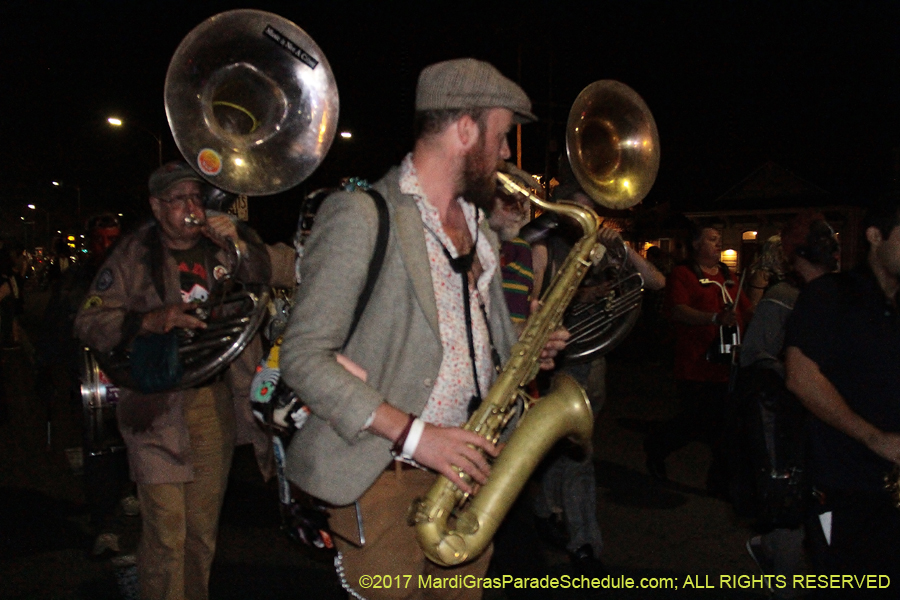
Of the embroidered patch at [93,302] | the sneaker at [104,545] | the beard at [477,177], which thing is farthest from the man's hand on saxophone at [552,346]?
the sneaker at [104,545]

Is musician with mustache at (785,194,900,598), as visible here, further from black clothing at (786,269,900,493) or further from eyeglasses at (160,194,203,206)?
eyeglasses at (160,194,203,206)

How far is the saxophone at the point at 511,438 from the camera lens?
6.61 feet

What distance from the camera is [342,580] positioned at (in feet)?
7.19

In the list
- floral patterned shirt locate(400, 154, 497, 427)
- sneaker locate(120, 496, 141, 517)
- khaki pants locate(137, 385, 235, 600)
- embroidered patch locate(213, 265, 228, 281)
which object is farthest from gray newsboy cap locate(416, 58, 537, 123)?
sneaker locate(120, 496, 141, 517)

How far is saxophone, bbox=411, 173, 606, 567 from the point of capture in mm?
2014

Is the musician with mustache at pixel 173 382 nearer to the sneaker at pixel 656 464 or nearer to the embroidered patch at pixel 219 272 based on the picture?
the embroidered patch at pixel 219 272

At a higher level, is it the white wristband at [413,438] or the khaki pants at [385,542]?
the white wristband at [413,438]

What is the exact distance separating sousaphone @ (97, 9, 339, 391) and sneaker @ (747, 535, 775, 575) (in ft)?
9.53

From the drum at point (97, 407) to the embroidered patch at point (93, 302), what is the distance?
714 millimetres

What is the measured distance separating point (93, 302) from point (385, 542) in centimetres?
196

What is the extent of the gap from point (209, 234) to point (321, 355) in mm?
1970

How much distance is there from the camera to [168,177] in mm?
3490

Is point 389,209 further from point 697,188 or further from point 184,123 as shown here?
point 697,188

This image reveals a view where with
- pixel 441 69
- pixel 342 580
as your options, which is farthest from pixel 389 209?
pixel 342 580
